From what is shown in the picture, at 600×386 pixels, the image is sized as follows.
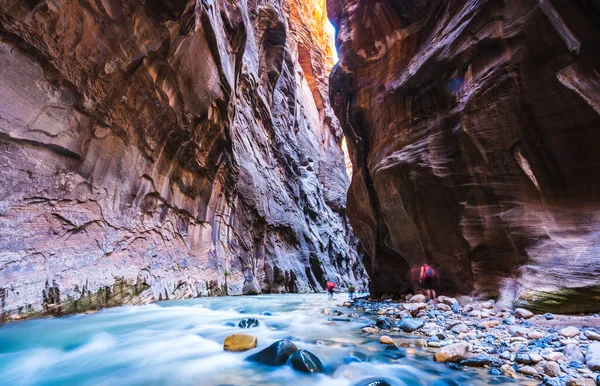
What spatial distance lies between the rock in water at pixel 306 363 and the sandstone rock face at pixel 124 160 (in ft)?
17.4

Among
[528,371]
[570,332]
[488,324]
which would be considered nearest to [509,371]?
[528,371]

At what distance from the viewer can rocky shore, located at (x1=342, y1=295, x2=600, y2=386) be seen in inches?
104

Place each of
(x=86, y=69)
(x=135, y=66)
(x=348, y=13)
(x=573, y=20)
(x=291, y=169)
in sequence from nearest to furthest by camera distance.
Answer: (x=573, y=20), (x=86, y=69), (x=135, y=66), (x=348, y=13), (x=291, y=169)

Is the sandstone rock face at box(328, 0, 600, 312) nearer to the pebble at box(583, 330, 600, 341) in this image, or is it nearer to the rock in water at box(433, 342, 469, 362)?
the pebble at box(583, 330, 600, 341)

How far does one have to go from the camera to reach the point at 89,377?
305cm

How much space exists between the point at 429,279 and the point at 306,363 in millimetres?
6141

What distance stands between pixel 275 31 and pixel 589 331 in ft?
85.2

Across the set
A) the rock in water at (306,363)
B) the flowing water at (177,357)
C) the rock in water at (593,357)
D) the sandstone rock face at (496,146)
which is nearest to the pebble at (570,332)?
the rock in water at (593,357)

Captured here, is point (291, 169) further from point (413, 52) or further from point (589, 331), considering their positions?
point (589, 331)

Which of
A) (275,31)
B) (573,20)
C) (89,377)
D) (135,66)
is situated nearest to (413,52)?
(573,20)

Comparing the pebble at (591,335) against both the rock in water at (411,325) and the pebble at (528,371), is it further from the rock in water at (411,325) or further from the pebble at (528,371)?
the rock in water at (411,325)

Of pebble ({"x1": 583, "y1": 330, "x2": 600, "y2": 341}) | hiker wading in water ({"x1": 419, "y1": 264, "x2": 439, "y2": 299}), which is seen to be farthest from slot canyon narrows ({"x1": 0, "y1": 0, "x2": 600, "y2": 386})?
hiker wading in water ({"x1": 419, "y1": 264, "x2": 439, "y2": 299})

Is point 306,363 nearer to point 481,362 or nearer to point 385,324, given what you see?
point 481,362

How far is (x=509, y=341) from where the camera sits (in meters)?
3.58
